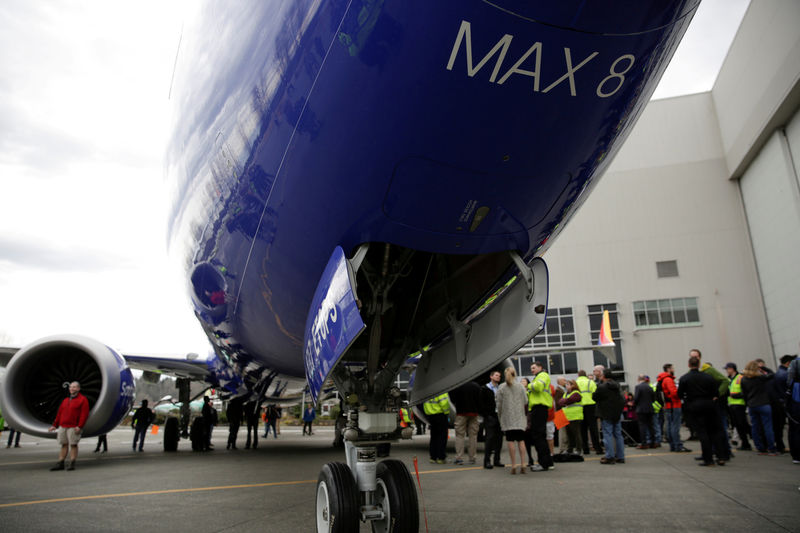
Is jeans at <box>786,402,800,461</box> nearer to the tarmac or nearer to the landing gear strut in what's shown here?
the tarmac

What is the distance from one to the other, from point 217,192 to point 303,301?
811mm

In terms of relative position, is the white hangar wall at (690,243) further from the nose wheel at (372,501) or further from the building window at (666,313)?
the nose wheel at (372,501)

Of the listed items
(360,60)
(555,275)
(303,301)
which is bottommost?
(303,301)

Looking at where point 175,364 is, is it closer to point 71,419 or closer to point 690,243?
point 71,419

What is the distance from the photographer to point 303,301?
315cm

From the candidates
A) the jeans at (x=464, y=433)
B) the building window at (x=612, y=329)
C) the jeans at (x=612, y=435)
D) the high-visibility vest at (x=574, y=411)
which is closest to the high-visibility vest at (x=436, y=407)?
the jeans at (x=464, y=433)

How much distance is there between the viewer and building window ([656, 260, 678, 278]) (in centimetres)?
2847

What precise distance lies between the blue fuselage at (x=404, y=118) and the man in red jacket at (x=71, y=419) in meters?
5.90

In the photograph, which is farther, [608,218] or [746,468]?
[608,218]

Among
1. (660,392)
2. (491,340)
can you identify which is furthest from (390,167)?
(660,392)

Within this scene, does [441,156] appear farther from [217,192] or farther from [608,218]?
[608,218]

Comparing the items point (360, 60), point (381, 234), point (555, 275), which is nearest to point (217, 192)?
point (381, 234)

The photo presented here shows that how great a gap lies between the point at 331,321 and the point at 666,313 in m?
29.4

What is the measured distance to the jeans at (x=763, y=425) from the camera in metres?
8.68
